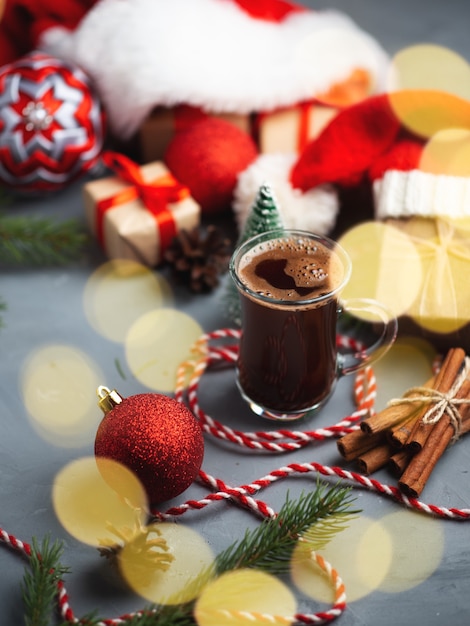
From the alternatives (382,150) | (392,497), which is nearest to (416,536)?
(392,497)

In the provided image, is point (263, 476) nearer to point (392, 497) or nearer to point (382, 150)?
point (392, 497)

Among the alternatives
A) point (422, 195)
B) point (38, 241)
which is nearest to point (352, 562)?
point (422, 195)

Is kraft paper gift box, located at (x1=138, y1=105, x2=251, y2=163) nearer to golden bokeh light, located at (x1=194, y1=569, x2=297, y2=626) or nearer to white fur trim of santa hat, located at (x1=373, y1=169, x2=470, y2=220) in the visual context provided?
white fur trim of santa hat, located at (x1=373, y1=169, x2=470, y2=220)

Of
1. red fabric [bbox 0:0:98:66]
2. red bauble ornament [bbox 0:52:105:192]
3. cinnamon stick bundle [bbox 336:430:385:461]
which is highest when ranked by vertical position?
red fabric [bbox 0:0:98:66]

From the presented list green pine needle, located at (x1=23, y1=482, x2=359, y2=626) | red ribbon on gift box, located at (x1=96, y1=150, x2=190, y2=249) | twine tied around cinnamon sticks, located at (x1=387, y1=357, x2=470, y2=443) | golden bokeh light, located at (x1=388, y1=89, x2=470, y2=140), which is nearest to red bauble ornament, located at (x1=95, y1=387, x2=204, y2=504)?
green pine needle, located at (x1=23, y1=482, x2=359, y2=626)

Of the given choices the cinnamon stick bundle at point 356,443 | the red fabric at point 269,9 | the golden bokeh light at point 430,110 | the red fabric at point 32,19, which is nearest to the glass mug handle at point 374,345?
the cinnamon stick bundle at point 356,443

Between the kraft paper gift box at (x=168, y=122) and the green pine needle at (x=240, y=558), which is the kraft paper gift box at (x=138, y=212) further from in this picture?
the green pine needle at (x=240, y=558)

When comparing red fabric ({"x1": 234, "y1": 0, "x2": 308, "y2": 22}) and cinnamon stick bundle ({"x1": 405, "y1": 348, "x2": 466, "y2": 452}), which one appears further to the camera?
red fabric ({"x1": 234, "y1": 0, "x2": 308, "y2": 22})
